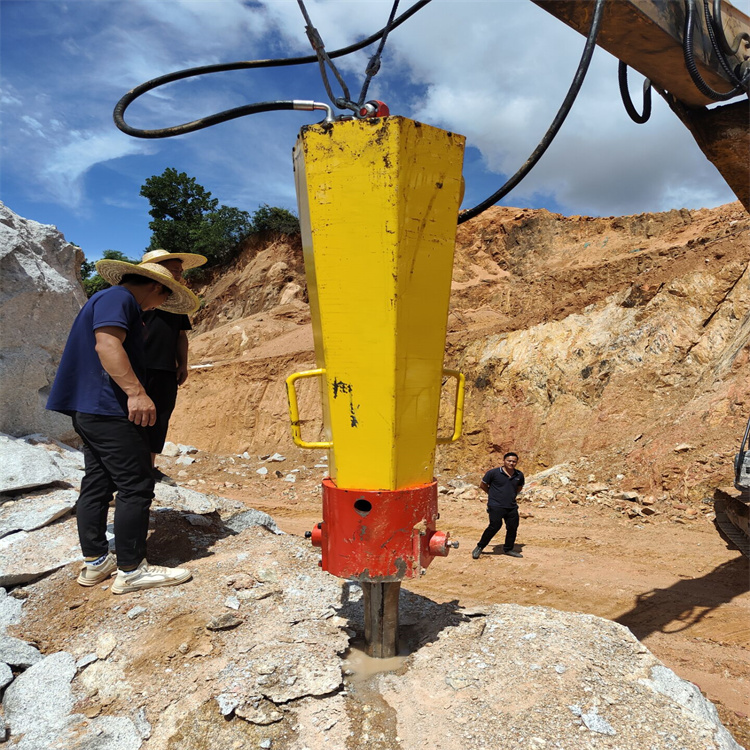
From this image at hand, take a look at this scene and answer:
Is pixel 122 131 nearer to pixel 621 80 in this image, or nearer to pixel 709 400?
pixel 621 80

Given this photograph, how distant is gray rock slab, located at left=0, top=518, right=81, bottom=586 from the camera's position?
3252mm

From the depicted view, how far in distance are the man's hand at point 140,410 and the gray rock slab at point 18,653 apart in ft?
3.76

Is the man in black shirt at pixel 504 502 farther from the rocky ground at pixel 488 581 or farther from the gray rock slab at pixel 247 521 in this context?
the gray rock slab at pixel 247 521

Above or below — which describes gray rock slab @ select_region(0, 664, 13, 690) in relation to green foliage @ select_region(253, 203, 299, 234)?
below

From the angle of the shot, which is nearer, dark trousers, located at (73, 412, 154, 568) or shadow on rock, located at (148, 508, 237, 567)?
dark trousers, located at (73, 412, 154, 568)

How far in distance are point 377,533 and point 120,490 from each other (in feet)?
5.28

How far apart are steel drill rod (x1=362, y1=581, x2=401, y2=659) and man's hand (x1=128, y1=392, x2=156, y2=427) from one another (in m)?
1.41

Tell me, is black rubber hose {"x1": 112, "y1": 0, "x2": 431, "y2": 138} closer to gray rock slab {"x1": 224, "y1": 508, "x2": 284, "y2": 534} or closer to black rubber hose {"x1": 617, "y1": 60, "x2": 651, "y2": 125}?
black rubber hose {"x1": 617, "y1": 60, "x2": 651, "y2": 125}

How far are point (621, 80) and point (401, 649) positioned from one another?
355cm

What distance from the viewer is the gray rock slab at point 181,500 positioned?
14.7ft

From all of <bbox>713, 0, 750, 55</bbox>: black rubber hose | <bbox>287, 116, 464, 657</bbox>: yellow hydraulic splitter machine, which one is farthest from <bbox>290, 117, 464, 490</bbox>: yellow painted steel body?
<bbox>713, 0, 750, 55</bbox>: black rubber hose

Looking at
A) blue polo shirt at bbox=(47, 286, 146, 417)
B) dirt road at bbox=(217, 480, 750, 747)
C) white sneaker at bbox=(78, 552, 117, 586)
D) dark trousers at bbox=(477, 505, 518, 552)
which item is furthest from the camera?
dark trousers at bbox=(477, 505, 518, 552)

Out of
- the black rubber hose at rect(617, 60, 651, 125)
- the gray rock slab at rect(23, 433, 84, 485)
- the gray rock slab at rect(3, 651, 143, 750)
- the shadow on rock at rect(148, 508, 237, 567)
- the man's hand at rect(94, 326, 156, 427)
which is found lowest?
the gray rock slab at rect(3, 651, 143, 750)

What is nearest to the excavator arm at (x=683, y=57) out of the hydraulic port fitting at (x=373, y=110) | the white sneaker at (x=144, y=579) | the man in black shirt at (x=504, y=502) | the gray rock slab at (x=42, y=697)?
the hydraulic port fitting at (x=373, y=110)
